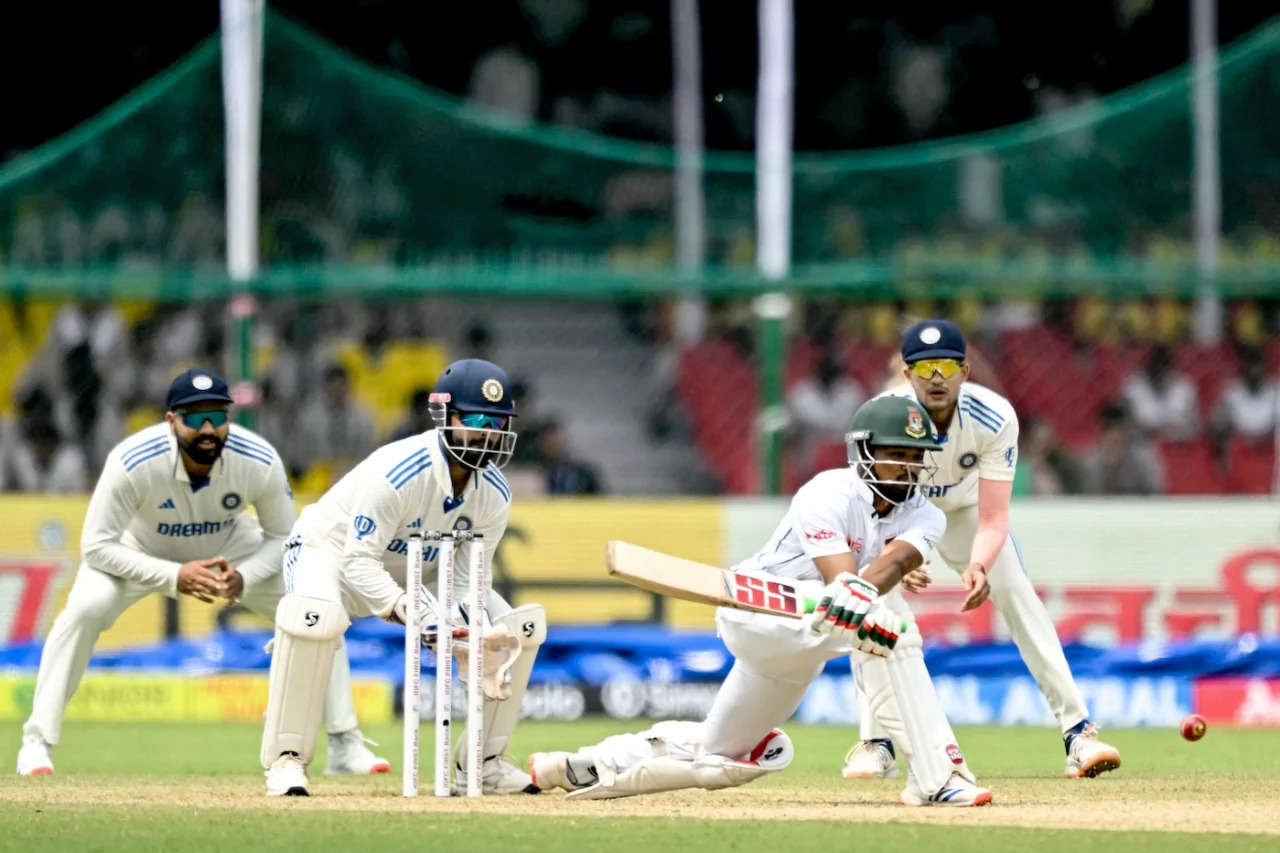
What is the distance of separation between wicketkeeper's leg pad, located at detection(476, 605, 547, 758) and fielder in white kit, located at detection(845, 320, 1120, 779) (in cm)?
146

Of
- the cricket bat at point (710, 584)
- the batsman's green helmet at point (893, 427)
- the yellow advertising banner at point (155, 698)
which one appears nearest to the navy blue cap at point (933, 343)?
the batsman's green helmet at point (893, 427)

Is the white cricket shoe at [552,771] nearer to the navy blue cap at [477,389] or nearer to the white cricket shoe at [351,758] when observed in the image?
the navy blue cap at [477,389]

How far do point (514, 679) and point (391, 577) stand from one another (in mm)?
588

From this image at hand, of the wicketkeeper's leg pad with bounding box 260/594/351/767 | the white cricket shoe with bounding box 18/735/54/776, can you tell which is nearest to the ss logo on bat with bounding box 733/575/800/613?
the wicketkeeper's leg pad with bounding box 260/594/351/767

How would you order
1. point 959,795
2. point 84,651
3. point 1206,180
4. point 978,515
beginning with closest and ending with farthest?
point 959,795 → point 978,515 → point 84,651 → point 1206,180

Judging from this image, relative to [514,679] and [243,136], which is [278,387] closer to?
[243,136]

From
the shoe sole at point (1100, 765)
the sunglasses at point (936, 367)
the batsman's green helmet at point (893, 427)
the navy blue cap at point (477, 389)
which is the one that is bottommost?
the shoe sole at point (1100, 765)

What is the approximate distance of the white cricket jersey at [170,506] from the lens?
9.29 metres

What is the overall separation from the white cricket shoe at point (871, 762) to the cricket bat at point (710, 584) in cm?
200

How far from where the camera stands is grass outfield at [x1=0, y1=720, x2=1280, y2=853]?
20.8ft

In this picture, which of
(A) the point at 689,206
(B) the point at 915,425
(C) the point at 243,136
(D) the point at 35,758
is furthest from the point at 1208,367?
(D) the point at 35,758

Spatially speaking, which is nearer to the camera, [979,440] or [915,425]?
[915,425]

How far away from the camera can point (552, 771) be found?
769 cm

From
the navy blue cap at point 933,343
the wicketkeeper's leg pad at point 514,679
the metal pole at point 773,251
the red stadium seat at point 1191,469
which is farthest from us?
the red stadium seat at point 1191,469
